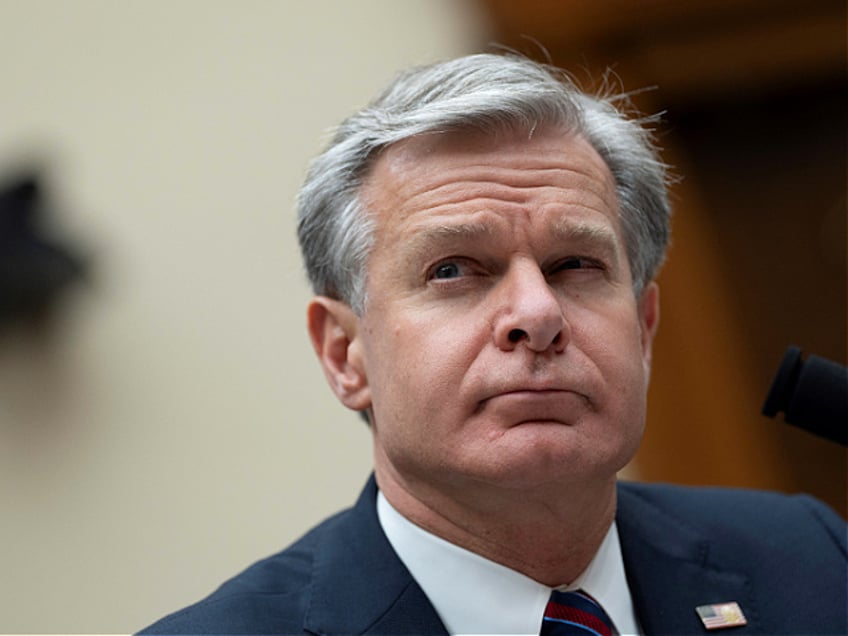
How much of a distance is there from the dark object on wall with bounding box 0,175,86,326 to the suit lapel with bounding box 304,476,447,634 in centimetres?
197

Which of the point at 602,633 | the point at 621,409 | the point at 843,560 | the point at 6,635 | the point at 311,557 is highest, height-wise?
the point at 621,409

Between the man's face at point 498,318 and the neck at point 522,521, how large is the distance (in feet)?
0.13

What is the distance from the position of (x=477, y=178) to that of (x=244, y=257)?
2187 mm

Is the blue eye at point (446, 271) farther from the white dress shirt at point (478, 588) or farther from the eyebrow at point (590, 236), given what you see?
the white dress shirt at point (478, 588)

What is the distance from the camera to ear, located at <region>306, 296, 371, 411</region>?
2.21 m

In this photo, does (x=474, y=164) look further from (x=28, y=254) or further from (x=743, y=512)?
(x=28, y=254)

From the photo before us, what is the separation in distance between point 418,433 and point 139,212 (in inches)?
94.2

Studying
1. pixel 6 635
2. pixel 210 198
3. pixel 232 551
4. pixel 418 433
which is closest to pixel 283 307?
pixel 210 198

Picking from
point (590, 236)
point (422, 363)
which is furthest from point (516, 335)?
point (590, 236)

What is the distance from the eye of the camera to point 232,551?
394cm

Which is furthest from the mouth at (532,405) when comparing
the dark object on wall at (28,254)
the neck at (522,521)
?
the dark object on wall at (28,254)

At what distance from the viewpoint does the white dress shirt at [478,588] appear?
2025 mm

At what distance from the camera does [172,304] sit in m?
4.13

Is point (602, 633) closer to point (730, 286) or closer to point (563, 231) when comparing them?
point (563, 231)
